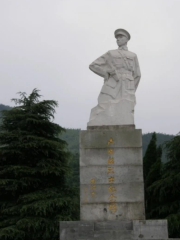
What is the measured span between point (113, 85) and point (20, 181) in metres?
5.61

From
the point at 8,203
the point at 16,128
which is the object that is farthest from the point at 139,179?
the point at 16,128

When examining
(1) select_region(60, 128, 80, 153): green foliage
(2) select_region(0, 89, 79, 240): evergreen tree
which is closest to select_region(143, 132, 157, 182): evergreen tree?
(2) select_region(0, 89, 79, 240): evergreen tree

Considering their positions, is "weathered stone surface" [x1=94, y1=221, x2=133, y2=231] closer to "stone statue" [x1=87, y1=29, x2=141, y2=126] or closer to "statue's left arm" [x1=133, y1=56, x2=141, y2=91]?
"stone statue" [x1=87, y1=29, x2=141, y2=126]

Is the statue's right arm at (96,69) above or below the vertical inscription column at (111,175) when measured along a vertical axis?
above

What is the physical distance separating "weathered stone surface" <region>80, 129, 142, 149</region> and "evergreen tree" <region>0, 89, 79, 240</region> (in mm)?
5185

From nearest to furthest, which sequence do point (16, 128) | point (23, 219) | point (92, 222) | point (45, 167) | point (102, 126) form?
point (92, 222) → point (102, 126) → point (23, 219) → point (45, 167) → point (16, 128)

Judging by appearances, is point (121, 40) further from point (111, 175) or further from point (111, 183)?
point (111, 183)

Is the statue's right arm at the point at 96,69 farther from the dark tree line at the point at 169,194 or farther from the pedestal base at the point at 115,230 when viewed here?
the dark tree line at the point at 169,194

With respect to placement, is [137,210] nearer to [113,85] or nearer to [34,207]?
[113,85]

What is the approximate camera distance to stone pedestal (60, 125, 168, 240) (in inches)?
239

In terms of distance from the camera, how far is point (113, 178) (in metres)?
6.44

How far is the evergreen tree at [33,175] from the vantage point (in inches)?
444

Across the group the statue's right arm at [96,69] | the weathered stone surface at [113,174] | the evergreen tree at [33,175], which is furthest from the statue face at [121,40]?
the evergreen tree at [33,175]

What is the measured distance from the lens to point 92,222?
6172 mm
